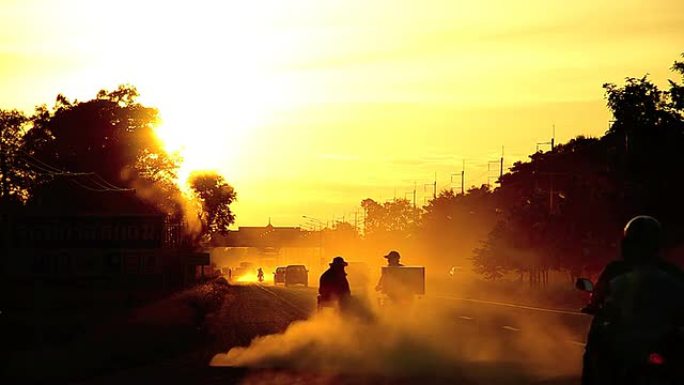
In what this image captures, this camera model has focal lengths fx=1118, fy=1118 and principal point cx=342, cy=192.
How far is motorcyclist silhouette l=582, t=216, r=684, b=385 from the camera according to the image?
Result: 895 centimetres

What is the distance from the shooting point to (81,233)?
165 feet

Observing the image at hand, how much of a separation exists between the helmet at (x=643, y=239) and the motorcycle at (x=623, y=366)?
623 mm

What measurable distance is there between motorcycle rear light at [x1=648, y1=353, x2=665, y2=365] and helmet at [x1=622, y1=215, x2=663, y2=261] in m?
0.93

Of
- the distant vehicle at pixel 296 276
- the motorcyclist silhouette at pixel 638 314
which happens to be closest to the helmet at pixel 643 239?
the motorcyclist silhouette at pixel 638 314

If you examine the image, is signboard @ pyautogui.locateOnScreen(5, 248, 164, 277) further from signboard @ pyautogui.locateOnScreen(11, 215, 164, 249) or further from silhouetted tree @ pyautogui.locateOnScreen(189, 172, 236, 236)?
silhouetted tree @ pyautogui.locateOnScreen(189, 172, 236, 236)

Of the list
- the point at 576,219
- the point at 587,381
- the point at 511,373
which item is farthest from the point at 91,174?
the point at 587,381

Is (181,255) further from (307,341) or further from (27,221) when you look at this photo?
(307,341)

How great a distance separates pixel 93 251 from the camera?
154ft

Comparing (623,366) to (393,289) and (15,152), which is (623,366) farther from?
(15,152)

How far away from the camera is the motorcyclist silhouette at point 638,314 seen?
352 inches

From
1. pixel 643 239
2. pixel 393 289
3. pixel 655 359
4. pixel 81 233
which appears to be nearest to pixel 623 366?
pixel 655 359

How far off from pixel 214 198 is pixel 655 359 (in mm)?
161399

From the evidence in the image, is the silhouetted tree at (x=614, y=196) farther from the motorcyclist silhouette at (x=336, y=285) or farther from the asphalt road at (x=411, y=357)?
the motorcyclist silhouette at (x=336, y=285)

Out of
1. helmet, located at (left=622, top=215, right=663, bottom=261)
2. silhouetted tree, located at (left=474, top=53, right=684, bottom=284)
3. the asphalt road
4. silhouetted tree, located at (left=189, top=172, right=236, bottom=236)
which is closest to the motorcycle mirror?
helmet, located at (left=622, top=215, right=663, bottom=261)
